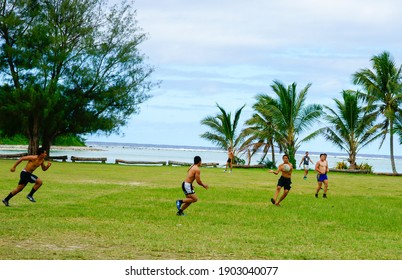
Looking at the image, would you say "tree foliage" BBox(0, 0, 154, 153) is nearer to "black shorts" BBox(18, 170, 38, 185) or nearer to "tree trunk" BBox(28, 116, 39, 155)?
"tree trunk" BBox(28, 116, 39, 155)

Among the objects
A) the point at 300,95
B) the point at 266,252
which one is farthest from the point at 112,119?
the point at 266,252

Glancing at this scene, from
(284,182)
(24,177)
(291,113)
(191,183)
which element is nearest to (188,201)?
(191,183)

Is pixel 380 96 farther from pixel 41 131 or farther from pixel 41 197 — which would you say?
pixel 41 197

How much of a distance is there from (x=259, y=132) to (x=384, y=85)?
1024 cm

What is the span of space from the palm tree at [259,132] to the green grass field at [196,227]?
28461 millimetres

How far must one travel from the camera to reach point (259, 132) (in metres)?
53.2

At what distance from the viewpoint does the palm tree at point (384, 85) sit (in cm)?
5131

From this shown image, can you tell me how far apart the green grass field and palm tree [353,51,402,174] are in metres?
27.8

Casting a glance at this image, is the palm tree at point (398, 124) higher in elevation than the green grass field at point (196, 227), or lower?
higher

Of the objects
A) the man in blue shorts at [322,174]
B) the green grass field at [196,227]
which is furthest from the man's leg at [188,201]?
the man in blue shorts at [322,174]

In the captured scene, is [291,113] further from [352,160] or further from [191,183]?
[191,183]

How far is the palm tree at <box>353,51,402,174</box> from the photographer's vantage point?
51312mm

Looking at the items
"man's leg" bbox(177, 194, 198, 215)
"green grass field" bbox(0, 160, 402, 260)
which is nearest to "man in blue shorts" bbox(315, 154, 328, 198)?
"green grass field" bbox(0, 160, 402, 260)

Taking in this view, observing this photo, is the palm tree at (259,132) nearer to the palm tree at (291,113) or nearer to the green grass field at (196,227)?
the palm tree at (291,113)
